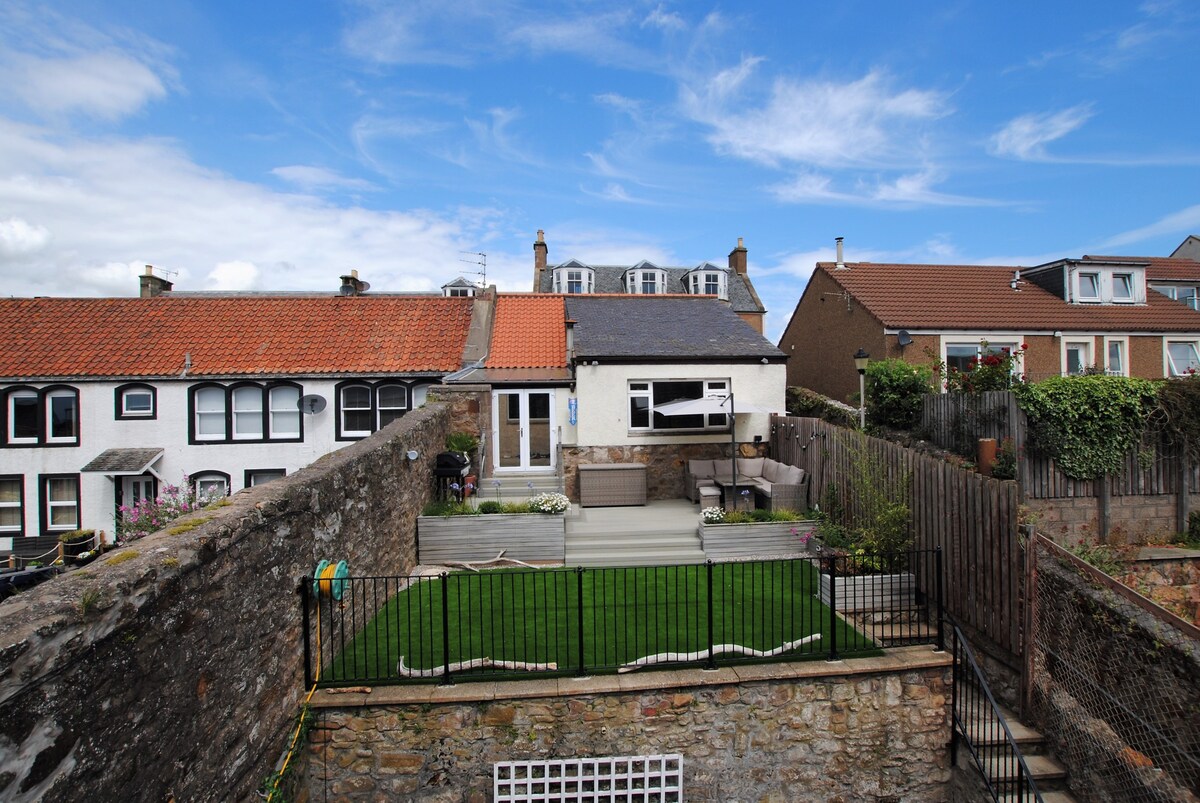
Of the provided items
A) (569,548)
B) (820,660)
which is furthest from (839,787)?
(569,548)

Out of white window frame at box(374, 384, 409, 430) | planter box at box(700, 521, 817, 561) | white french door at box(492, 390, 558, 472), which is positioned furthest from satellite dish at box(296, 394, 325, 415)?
planter box at box(700, 521, 817, 561)

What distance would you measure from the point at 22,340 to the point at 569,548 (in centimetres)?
1999

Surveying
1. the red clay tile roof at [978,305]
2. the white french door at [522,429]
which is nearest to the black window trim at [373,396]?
the white french door at [522,429]

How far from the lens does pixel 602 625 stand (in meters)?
7.68

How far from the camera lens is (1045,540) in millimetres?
7137

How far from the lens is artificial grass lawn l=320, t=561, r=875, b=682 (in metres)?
6.75

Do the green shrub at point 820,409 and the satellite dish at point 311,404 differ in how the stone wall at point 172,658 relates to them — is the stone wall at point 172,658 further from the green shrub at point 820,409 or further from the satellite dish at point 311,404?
the satellite dish at point 311,404

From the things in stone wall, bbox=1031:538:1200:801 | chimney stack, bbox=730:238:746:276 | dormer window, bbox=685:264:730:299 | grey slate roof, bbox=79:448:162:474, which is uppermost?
chimney stack, bbox=730:238:746:276

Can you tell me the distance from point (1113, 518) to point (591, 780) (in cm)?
934

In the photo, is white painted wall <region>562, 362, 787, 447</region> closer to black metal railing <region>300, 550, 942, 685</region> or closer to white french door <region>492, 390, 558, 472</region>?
white french door <region>492, 390, 558, 472</region>

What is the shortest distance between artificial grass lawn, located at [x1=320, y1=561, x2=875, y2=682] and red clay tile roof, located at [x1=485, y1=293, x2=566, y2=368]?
332 inches

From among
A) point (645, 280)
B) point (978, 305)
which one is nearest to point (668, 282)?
point (645, 280)

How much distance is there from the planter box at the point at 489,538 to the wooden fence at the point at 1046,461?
7.28 metres

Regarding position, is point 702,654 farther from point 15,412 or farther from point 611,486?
point 15,412
